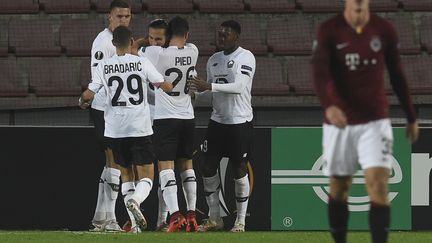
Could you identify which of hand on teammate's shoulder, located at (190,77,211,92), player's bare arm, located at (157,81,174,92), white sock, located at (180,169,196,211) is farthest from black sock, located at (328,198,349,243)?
white sock, located at (180,169,196,211)

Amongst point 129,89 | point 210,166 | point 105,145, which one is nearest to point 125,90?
point 129,89

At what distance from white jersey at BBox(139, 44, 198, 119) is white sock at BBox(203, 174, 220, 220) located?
73 centimetres

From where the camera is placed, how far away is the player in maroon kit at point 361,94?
267 inches

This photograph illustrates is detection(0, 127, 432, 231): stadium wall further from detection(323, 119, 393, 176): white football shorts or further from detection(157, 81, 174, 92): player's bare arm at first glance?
detection(323, 119, 393, 176): white football shorts

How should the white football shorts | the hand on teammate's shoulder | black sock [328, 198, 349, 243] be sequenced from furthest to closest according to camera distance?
the hand on teammate's shoulder → black sock [328, 198, 349, 243] → the white football shorts

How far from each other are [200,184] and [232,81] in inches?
53.1

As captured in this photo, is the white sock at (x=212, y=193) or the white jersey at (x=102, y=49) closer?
the white jersey at (x=102, y=49)

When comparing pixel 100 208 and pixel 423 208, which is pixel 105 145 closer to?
pixel 100 208

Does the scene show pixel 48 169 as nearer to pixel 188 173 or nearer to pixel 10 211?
pixel 10 211

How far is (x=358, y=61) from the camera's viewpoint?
22.5ft

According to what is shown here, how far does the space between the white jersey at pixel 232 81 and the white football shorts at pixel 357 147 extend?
4249mm

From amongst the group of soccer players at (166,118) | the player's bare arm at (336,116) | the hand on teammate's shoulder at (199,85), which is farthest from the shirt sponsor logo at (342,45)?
the hand on teammate's shoulder at (199,85)

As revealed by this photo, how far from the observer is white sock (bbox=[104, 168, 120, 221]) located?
36.7 feet

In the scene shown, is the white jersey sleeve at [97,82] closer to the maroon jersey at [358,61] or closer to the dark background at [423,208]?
the dark background at [423,208]
